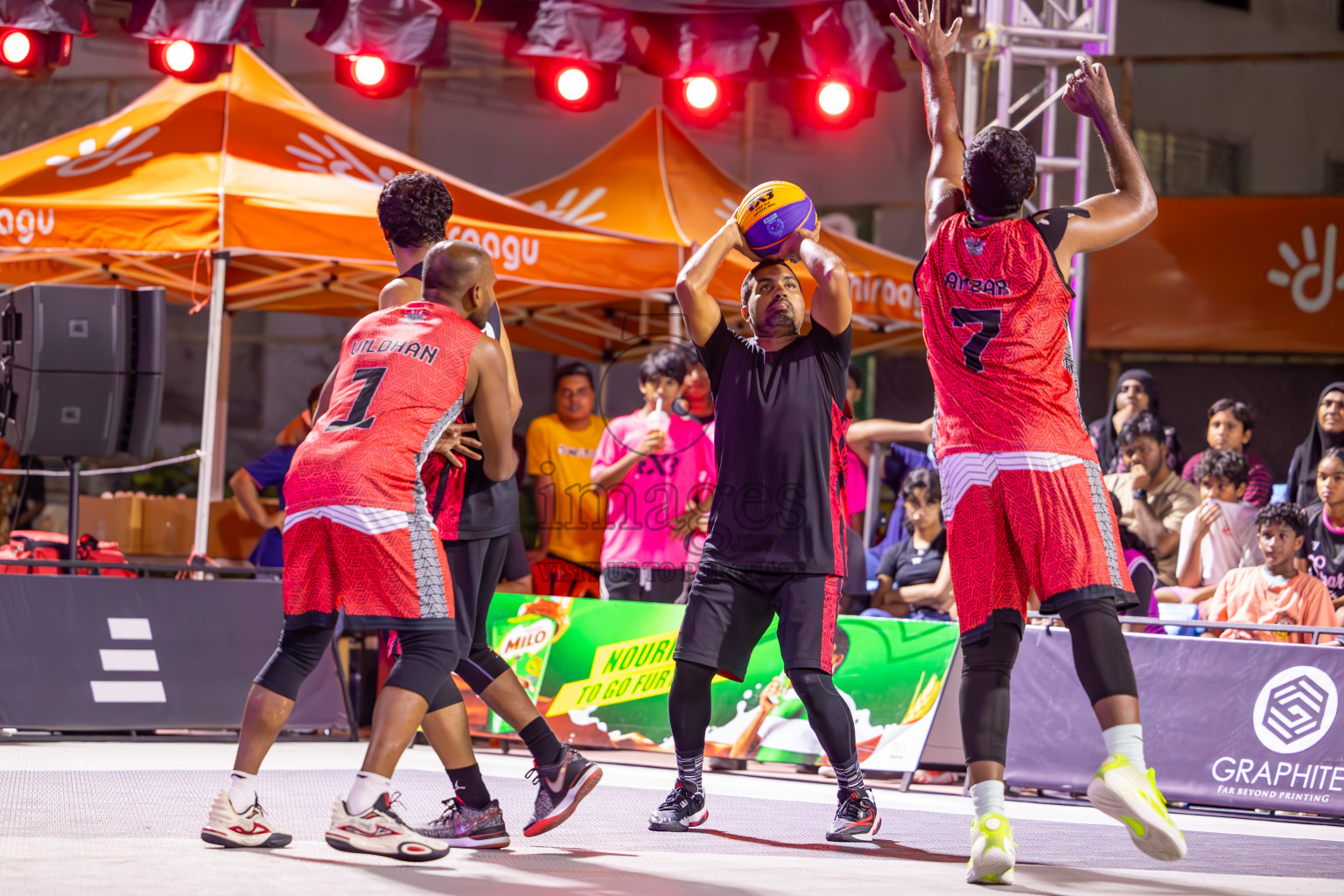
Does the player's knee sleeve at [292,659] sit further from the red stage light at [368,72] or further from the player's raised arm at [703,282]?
the red stage light at [368,72]

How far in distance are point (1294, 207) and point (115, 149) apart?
983cm

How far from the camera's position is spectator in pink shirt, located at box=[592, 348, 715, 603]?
334 inches

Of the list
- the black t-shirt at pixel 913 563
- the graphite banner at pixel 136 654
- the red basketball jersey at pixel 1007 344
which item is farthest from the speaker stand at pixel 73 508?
the red basketball jersey at pixel 1007 344

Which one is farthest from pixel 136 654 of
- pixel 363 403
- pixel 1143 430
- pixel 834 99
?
pixel 834 99

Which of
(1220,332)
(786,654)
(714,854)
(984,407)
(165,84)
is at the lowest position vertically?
(714,854)

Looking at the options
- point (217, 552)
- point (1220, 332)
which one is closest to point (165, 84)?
point (217, 552)

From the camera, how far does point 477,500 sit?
15.8 feet

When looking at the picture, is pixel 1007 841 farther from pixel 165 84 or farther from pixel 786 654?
pixel 165 84

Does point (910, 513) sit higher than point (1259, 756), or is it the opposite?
point (910, 513)

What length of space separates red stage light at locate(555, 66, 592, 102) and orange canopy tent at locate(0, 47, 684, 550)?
1.48 m

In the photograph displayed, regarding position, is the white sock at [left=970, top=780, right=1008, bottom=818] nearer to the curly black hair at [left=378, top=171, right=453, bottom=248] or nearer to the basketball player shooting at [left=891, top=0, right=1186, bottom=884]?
the basketball player shooting at [left=891, top=0, right=1186, bottom=884]

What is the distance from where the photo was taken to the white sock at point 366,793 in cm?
428

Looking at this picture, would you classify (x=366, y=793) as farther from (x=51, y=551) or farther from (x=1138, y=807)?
(x=51, y=551)

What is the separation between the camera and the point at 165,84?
10.4m
